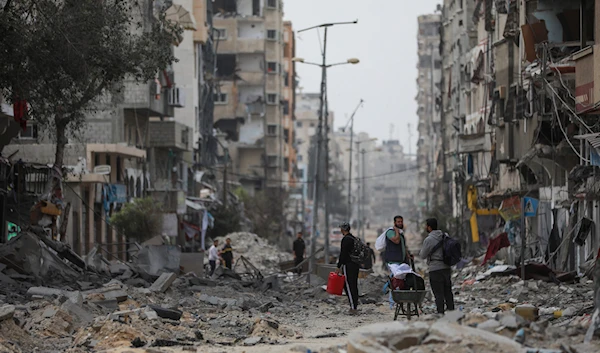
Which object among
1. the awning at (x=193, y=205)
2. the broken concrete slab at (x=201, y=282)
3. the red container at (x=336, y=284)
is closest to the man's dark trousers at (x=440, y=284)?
the red container at (x=336, y=284)

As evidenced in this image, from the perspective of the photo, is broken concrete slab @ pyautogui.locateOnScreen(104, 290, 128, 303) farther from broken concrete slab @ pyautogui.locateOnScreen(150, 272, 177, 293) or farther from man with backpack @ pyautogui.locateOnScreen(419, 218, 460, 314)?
man with backpack @ pyautogui.locateOnScreen(419, 218, 460, 314)

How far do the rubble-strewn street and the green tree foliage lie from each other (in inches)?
555

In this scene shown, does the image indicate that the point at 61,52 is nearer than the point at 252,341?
No

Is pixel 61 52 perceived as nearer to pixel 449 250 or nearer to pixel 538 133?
pixel 449 250

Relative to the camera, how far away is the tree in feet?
76.6

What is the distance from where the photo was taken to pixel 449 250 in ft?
55.7

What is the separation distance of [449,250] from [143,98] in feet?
115

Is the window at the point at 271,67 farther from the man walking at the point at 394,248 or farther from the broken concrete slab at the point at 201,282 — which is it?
the man walking at the point at 394,248

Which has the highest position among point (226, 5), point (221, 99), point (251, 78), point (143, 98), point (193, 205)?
point (226, 5)

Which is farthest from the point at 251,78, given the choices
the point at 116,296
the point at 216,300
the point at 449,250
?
the point at 449,250

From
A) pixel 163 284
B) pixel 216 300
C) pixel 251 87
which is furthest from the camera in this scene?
pixel 251 87

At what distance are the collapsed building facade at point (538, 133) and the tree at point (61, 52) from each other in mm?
9324

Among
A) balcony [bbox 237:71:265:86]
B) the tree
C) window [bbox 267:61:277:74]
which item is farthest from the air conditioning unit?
window [bbox 267:61:277:74]

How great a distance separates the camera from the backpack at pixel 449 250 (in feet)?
55.6
